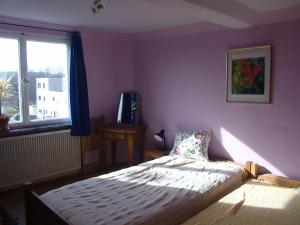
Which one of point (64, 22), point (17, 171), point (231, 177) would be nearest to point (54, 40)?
point (64, 22)

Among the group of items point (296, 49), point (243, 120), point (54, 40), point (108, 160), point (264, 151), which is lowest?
point (108, 160)

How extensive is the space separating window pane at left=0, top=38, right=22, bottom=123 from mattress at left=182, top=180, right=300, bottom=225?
264 cm

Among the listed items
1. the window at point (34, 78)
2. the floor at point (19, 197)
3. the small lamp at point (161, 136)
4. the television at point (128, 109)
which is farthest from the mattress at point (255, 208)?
the window at point (34, 78)

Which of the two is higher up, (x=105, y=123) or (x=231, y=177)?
(x=105, y=123)

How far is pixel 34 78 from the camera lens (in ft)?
12.4

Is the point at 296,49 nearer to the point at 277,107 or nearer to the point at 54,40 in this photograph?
the point at 277,107

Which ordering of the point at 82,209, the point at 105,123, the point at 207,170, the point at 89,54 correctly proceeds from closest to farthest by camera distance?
the point at 82,209
the point at 207,170
the point at 89,54
the point at 105,123

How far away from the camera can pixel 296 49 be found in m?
2.88

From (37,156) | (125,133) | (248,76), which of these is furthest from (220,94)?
(37,156)

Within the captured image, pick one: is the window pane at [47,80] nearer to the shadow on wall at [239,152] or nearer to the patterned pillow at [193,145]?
the patterned pillow at [193,145]

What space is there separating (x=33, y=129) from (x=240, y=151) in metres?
2.62

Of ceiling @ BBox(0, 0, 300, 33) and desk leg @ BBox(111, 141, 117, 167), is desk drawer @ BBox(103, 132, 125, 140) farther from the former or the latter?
ceiling @ BBox(0, 0, 300, 33)

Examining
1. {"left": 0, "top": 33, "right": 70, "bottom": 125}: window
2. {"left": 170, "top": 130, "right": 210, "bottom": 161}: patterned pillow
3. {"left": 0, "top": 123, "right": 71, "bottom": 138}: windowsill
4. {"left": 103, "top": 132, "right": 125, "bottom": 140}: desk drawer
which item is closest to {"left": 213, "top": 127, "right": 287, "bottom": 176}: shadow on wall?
{"left": 170, "top": 130, "right": 210, "bottom": 161}: patterned pillow

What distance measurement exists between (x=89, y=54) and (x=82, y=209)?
2611mm
